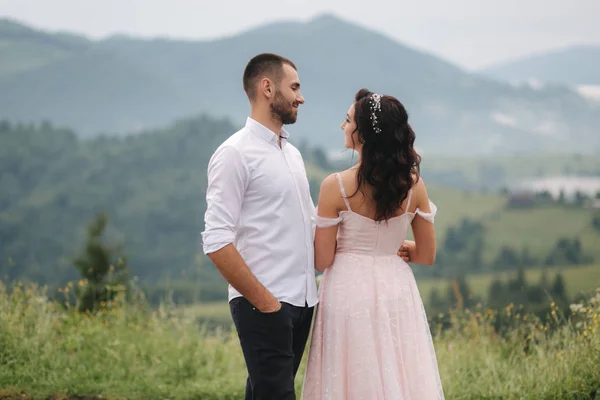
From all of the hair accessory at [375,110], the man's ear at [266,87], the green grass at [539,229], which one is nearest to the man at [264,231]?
the man's ear at [266,87]

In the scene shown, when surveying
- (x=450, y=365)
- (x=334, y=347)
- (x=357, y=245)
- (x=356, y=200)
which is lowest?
(x=450, y=365)

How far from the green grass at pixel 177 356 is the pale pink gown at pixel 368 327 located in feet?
5.08

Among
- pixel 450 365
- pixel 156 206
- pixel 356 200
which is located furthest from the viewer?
pixel 156 206

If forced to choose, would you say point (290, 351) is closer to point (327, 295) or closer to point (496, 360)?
point (327, 295)

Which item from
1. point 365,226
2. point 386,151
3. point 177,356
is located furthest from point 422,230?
point 177,356

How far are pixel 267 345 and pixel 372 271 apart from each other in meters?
0.56

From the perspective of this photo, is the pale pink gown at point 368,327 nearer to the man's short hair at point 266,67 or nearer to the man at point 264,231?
the man at point 264,231

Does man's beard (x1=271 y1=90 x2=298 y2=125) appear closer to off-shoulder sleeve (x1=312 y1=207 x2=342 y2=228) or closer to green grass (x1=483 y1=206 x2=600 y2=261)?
off-shoulder sleeve (x1=312 y1=207 x2=342 y2=228)

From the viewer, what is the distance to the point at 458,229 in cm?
9700

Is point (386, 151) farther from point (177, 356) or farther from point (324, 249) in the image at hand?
point (177, 356)

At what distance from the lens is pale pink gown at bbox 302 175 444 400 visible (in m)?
2.83

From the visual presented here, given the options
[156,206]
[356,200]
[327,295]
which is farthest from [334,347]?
[156,206]

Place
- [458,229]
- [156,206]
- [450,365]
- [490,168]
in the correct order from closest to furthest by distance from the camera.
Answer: [450,365], [458,229], [156,206], [490,168]

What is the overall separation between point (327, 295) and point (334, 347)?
210 mm
